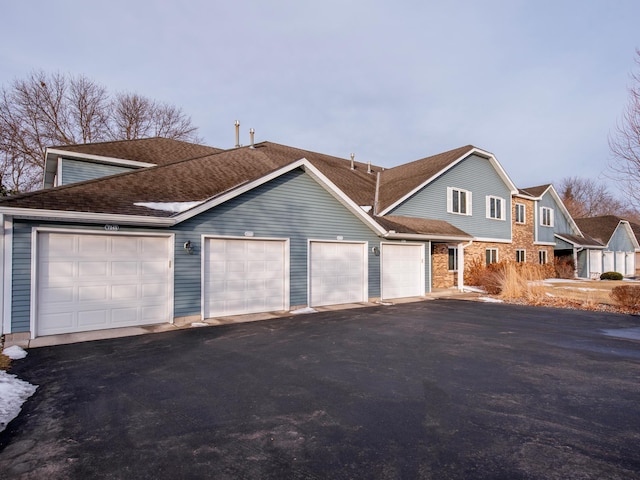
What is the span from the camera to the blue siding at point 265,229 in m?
7.34

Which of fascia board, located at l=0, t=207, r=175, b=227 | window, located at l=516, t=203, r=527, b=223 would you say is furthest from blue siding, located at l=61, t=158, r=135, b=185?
window, located at l=516, t=203, r=527, b=223

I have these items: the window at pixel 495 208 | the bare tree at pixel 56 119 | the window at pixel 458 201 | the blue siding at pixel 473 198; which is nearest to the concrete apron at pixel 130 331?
the blue siding at pixel 473 198

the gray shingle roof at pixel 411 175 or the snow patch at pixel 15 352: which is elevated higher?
the gray shingle roof at pixel 411 175

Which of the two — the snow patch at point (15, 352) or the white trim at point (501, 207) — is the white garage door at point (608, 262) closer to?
the white trim at point (501, 207)

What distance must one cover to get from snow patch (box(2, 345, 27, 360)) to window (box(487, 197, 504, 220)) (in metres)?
20.7

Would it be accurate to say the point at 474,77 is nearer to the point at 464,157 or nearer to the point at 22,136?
the point at 464,157

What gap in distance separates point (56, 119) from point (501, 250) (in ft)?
95.6

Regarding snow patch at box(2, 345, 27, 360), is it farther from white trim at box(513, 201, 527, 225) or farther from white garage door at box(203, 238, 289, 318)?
white trim at box(513, 201, 527, 225)

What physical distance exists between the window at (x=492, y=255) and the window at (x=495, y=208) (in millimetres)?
1896

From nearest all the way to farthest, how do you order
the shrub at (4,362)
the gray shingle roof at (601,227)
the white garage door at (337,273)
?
the shrub at (4,362) → the white garage door at (337,273) → the gray shingle roof at (601,227)

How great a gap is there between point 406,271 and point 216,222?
829cm

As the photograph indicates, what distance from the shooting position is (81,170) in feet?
42.4

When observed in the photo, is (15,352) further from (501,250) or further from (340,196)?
(501,250)

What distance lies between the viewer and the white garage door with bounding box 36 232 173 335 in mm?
7613
